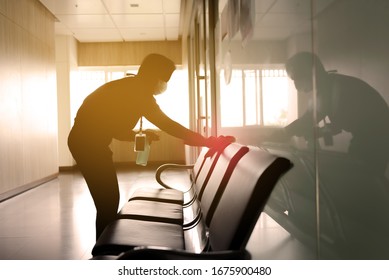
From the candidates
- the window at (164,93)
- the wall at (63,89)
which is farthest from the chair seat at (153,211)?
the wall at (63,89)

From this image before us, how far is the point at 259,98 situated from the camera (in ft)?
5.60

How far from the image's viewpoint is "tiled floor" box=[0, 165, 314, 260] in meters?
1.46

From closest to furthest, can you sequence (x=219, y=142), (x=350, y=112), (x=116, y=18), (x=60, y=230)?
(x=350, y=112) < (x=219, y=142) < (x=60, y=230) < (x=116, y=18)

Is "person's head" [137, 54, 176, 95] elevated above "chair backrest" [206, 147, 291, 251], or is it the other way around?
"person's head" [137, 54, 176, 95]

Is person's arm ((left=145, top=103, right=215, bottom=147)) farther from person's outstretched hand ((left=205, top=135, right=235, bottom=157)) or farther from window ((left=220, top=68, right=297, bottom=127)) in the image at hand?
window ((left=220, top=68, right=297, bottom=127))

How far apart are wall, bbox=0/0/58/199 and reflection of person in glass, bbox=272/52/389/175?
3.83 meters

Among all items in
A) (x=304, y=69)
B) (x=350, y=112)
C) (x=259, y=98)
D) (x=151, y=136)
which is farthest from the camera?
(x=151, y=136)

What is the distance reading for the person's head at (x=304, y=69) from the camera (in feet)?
3.17

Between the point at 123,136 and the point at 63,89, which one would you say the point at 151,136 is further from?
the point at 63,89

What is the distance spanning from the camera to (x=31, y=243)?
260 centimetres

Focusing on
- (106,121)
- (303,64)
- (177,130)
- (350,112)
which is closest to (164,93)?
(106,121)

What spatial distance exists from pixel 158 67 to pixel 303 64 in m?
1.31

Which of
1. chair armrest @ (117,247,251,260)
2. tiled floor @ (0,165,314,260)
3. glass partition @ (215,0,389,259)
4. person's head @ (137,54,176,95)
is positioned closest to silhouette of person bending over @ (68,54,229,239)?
person's head @ (137,54,176,95)
